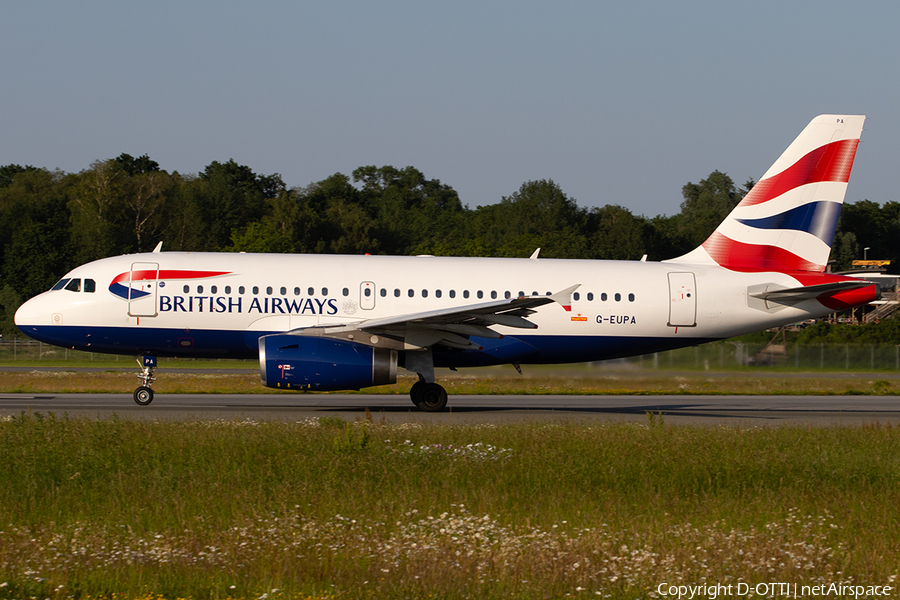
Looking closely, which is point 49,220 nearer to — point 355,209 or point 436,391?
point 355,209

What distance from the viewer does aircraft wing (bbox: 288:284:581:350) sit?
1723 centimetres

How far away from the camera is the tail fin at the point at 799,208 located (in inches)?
832

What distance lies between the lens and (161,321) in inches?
739

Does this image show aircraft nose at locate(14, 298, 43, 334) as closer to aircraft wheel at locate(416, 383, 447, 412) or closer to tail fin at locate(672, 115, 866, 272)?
aircraft wheel at locate(416, 383, 447, 412)

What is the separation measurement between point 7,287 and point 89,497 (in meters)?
49.0

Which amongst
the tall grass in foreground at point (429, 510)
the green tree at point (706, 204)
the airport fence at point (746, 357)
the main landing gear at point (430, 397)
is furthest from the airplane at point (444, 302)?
the green tree at point (706, 204)

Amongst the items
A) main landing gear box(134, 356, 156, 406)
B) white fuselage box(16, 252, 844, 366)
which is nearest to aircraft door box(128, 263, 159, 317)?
white fuselage box(16, 252, 844, 366)

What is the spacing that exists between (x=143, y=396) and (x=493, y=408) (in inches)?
308

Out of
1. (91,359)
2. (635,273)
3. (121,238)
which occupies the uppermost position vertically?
(121,238)

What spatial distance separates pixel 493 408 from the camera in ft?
66.8

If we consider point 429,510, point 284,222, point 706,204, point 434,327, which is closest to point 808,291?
point 434,327

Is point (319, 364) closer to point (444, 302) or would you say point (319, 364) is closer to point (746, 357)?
point (444, 302)

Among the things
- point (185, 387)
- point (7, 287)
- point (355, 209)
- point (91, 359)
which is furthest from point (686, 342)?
point (355, 209)

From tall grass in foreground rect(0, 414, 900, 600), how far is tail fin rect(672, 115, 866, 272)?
340 inches
